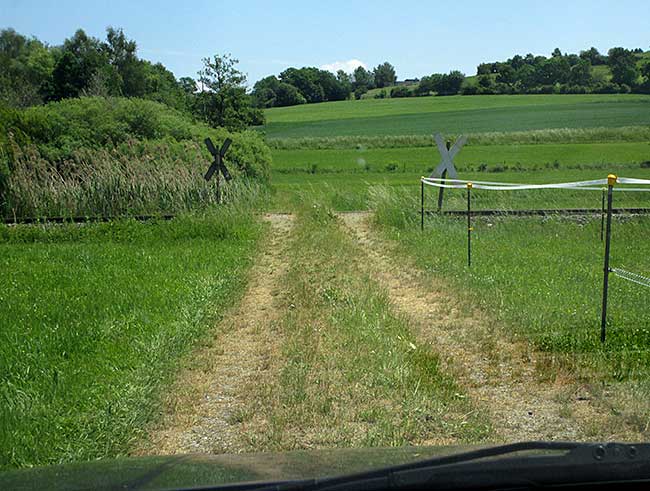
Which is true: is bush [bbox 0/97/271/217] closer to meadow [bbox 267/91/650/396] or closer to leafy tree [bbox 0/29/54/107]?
meadow [bbox 267/91/650/396]

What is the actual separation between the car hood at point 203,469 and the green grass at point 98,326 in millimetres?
2112

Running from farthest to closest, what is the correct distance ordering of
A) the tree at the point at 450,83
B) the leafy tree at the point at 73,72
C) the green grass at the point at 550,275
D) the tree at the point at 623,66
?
the tree at the point at 450,83 < the leafy tree at the point at 73,72 < the tree at the point at 623,66 < the green grass at the point at 550,275

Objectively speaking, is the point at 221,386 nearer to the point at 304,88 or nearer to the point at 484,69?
the point at 484,69

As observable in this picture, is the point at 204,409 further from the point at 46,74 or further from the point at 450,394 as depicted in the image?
the point at 46,74

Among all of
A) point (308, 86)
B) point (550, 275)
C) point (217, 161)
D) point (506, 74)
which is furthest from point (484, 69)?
point (550, 275)

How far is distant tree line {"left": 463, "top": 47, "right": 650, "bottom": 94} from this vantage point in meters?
57.4

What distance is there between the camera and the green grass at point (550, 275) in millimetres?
7484

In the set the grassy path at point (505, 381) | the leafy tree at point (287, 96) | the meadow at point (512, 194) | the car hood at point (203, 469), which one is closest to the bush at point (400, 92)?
the meadow at point (512, 194)

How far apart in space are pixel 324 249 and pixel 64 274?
4.89 m

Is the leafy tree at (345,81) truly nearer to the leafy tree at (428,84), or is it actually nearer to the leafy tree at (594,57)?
the leafy tree at (428,84)

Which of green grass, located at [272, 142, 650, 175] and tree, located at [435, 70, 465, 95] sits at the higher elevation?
tree, located at [435, 70, 465, 95]

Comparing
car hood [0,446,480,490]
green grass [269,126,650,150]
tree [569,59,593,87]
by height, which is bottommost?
green grass [269,126,650,150]

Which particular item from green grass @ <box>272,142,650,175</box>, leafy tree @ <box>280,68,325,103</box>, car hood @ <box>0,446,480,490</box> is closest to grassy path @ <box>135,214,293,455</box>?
car hood @ <box>0,446,480,490</box>

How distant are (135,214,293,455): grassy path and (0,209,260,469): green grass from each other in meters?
0.18
